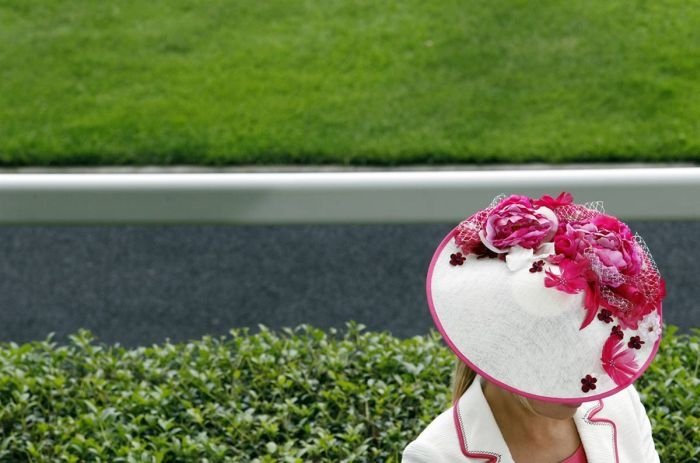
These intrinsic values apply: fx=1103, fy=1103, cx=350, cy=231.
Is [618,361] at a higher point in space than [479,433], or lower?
higher

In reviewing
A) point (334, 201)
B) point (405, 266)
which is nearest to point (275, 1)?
point (405, 266)

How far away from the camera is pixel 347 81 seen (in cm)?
750

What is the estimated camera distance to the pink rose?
231 centimetres

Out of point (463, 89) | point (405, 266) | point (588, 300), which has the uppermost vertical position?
point (588, 300)

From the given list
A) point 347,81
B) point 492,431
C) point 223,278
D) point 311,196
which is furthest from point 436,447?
point 347,81

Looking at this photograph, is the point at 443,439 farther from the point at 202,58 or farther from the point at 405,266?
the point at 202,58

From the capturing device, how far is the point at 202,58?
779 cm

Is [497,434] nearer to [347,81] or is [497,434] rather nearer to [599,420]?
[599,420]

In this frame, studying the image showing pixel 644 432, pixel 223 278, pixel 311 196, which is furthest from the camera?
pixel 223 278

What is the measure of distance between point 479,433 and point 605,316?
46 centimetres

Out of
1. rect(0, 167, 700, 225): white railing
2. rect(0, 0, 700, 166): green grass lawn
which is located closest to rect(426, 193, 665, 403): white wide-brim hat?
rect(0, 167, 700, 225): white railing

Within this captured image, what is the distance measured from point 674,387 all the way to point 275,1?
495cm

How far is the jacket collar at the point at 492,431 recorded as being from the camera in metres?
2.56

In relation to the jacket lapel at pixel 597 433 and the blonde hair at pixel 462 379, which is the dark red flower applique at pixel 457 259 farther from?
the jacket lapel at pixel 597 433
